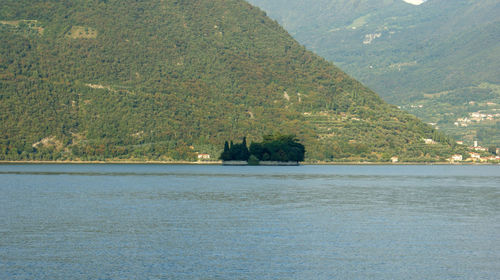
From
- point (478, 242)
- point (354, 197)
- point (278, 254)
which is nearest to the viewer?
point (278, 254)

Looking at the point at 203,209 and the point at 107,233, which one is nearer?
the point at 107,233

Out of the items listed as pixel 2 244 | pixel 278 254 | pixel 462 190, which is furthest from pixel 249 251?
pixel 462 190

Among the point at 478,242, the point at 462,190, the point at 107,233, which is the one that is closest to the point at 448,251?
the point at 478,242

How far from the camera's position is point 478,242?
4988 cm

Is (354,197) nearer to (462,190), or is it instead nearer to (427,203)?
(427,203)

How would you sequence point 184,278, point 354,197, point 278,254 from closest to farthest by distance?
point 184,278 → point 278,254 → point 354,197

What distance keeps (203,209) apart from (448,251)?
29977 mm

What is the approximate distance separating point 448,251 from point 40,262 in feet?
82.6

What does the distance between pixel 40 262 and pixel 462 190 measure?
77.5 meters

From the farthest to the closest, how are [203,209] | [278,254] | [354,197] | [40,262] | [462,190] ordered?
[462,190] < [354,197] < [203,209] < [278,254] < [40,262]

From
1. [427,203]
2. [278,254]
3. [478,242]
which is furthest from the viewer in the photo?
[427,203]

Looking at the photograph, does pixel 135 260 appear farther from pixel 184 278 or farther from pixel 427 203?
pixel 427 203

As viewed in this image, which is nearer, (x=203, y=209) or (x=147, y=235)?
(x=147, y=235)

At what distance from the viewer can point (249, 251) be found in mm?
45500
